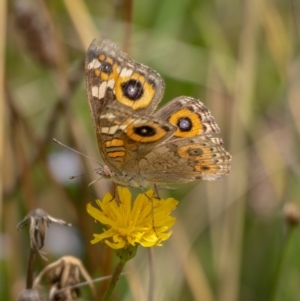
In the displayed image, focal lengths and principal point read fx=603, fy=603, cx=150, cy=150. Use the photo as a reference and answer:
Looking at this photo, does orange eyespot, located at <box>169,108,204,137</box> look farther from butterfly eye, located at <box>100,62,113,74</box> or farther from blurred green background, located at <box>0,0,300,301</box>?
blurred green background, located at <box>0,0,300,301</box>

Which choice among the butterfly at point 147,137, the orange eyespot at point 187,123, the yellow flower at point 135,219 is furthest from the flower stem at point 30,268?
the orange eyespot at point 187,123

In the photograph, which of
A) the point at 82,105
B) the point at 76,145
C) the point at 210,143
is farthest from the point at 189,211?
the point at 210,143

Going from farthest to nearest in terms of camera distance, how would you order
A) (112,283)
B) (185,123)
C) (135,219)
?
(185,123) < (135,219) < (112,283)

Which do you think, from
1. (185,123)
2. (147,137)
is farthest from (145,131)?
(185,123)

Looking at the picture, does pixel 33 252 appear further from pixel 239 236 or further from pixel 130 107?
pixel 239 236

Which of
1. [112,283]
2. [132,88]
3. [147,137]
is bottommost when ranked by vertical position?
[112,283]

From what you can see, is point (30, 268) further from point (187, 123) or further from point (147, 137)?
point (187, 123)

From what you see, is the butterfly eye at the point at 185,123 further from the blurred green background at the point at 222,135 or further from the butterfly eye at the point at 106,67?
the blurred green background at the point at 222,135
